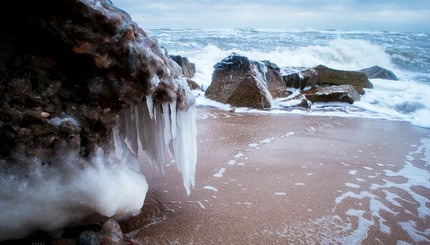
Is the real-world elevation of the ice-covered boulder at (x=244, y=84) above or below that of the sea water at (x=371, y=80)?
above

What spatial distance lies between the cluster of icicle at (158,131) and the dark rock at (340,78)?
796 cm

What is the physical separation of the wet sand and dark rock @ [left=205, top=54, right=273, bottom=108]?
238 centimetres

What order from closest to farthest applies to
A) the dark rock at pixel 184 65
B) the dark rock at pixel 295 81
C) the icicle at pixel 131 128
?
1. the icicle at pixel 131 128
2. the dark rock at pixel 295 81
3. the dark rock at pixel 184 65

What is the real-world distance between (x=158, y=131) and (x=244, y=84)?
5.44m

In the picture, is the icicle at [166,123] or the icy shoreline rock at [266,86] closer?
the icicle at [166,123]

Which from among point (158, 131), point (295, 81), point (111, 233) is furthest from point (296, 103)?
point (111, 233)

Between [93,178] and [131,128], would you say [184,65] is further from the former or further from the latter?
[93,178]

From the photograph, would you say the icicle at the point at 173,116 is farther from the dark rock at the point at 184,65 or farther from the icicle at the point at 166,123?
the dark rock at the point at 184,65

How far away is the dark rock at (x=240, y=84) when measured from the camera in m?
7.56

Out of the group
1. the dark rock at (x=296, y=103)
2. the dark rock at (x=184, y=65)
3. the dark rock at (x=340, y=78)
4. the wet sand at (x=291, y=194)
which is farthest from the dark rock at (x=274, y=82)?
the wet sand at (x=291, y=194)

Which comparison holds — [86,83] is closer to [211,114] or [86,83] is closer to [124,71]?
[124,71]

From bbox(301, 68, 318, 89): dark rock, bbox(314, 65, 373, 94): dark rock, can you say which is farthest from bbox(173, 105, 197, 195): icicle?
bbox(314, 65, 373, 94): dark rock

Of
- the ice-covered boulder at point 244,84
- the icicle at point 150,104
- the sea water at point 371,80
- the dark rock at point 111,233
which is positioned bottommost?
the sea water at point 371,80

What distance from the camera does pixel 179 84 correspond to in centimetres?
248
